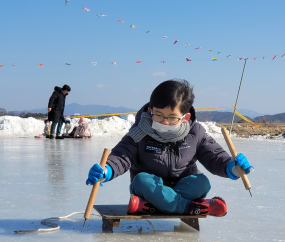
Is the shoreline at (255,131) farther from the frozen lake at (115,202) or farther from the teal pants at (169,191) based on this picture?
the teal pants at (169,191)

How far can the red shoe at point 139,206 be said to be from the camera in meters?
1.91

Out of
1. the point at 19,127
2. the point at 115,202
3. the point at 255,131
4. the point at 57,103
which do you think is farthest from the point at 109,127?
the point at 115,202

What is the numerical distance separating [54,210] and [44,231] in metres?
0.45

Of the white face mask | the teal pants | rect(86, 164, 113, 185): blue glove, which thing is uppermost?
the white face mask

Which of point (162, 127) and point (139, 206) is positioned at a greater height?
point (162, 127)

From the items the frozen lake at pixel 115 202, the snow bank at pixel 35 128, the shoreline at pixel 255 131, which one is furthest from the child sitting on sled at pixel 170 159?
the shoreline at pixel 255 131

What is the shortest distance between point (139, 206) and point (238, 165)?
1.69 feet

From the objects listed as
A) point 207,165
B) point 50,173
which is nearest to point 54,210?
point 207,165

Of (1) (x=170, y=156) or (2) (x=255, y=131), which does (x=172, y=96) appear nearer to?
(1) (x=170, y=156)

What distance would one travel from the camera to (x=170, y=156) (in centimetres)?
205

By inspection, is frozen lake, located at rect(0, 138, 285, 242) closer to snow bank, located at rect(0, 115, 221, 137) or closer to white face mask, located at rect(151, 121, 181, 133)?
white face mask, located at rect(151, 121, 181, 133)

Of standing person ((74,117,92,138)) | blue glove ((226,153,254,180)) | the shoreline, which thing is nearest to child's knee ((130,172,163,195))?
blue glove ((226,153,254,180))

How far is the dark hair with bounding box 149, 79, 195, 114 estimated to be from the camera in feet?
6.44

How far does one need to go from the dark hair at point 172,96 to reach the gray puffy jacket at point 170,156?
122 mm
